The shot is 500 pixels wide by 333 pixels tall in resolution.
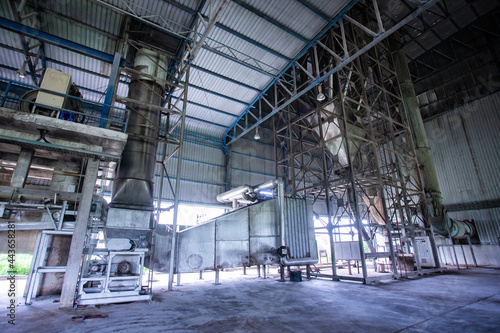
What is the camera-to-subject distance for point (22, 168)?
25.4 feet

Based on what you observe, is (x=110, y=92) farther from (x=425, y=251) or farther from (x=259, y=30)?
(x=425, y=251)

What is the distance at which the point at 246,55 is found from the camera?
46.8 feet

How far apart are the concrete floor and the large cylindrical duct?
3.55 metres

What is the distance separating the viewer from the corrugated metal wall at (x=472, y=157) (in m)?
17.8

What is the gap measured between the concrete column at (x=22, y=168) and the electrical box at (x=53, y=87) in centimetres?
176

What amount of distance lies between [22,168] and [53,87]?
2910 millimetres

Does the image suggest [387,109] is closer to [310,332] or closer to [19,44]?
[310,332]

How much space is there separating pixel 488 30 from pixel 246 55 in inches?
828

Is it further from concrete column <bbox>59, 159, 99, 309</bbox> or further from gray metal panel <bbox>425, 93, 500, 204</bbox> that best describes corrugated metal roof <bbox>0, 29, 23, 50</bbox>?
gray metal panel <bbox>425, 93, 500, 204</bbox>

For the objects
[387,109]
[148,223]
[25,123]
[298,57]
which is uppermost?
[298,57]

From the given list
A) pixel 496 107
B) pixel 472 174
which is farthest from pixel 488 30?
pixel 472 174

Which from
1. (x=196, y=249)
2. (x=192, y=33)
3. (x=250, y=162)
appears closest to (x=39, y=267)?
(x=196, y=249)

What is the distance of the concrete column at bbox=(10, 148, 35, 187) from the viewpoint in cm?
762

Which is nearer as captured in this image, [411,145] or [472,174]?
[411,145]
